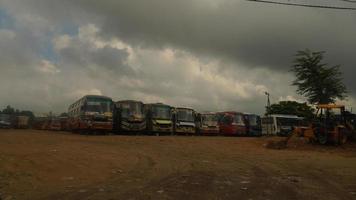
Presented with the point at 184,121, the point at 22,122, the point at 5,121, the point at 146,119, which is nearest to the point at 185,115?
the point at 184,121

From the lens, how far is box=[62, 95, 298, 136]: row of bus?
120 feet

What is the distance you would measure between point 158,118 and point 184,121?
2933mm

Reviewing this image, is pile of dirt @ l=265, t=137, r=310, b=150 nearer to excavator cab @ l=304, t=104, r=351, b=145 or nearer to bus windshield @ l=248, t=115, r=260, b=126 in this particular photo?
excavator cab @ l=304, t=104, r=351, b=145

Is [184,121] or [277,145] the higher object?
[184,121]

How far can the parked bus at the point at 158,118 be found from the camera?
131 ft

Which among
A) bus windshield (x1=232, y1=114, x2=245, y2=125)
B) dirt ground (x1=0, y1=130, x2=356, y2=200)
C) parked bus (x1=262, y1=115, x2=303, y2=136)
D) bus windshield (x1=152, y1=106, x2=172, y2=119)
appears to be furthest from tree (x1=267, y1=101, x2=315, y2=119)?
dirt ground (x1=0, y1=130, x2=356, y2=200)

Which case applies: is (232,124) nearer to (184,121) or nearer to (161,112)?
(184,121)

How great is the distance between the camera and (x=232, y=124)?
157ft

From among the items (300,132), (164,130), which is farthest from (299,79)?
(300,132)

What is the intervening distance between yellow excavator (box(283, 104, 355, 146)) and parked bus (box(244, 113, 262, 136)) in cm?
1999

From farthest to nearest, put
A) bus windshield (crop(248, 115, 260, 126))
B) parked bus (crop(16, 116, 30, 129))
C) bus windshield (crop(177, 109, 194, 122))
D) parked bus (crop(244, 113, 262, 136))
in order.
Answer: parked bus (crop(16, 116, 30, 129)), bus windshield (crop(248, 115, 260, 126)), parked bus (crop(244, 113, 262, 136)), bus windshield (crop(177, 109, 194, 122))

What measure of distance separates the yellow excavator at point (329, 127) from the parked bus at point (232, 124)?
1853 centimetres

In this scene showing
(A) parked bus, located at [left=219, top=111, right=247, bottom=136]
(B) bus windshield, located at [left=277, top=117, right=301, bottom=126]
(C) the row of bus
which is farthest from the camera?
(B) bus windshield, located at [left=277, top=117, right=301, bottom=126]

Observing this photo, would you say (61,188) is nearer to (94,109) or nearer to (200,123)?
(94,109)
